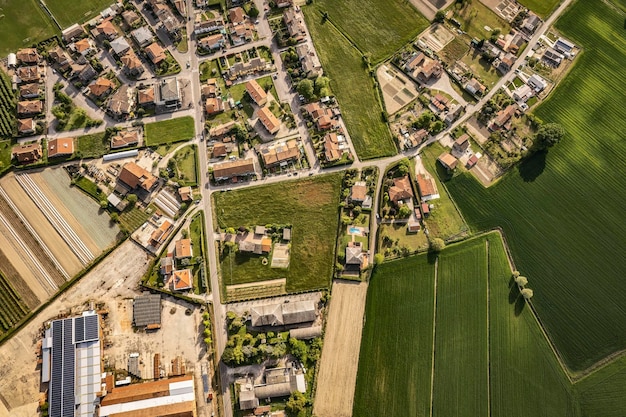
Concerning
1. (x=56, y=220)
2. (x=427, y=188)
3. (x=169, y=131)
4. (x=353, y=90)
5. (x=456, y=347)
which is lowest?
(x=456, y=347)

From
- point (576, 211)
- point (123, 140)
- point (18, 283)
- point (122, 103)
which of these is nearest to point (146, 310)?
point (18, 283)

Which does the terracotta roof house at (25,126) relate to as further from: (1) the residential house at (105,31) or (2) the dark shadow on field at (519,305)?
(2) the dark shadow on field at (519,305)

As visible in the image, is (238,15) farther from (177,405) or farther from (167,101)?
(177,405)

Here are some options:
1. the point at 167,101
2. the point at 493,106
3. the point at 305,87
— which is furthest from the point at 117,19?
the point at 493,106

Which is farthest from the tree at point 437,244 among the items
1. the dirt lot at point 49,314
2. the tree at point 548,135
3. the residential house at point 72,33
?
the residential house at point 72,33

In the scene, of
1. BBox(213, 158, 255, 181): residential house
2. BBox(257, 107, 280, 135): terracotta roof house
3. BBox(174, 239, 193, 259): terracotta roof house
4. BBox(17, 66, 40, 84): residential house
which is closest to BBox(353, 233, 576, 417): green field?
BBox(213, 158, 255, 181): residential house

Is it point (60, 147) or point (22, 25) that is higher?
point (22, 25)

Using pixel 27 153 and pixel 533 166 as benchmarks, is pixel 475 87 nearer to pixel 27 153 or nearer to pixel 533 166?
pixel 533 166
